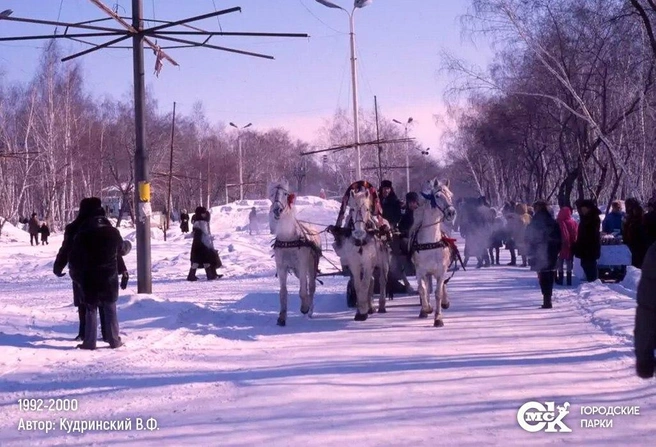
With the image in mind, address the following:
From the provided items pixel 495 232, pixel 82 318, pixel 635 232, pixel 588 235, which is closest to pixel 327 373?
pixel 82 318

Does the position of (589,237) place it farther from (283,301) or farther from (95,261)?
(95,261)

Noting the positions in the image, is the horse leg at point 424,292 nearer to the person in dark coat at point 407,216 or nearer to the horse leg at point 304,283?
the horse leg at point 304,283

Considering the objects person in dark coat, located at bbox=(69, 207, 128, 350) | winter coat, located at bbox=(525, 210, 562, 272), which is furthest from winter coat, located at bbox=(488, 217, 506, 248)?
person in dark coat, located at bbox=(69, 207, 128, 350)

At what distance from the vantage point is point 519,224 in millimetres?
22125

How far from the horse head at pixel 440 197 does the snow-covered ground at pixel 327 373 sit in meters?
1.59

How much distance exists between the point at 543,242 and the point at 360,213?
3.65m

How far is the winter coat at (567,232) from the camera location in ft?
55.3

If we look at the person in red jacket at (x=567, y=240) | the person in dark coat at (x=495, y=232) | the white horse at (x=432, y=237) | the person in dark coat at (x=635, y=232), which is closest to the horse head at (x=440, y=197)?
the white horse at (x=432, y=237)

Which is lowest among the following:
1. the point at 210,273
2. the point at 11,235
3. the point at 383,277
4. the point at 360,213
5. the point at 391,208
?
the point at 210,273

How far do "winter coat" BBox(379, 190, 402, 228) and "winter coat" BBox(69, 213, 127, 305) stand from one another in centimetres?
598

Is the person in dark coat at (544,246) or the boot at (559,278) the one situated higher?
the person in dark coat at (544,246)

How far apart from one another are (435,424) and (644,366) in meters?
2.19

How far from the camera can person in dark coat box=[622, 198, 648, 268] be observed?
14.6 m

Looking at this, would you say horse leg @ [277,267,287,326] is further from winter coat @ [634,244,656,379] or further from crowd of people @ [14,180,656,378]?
winter coat @ [634,244,656,379]
